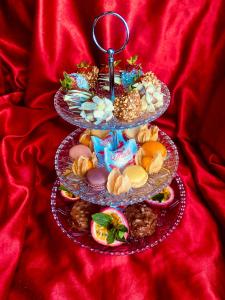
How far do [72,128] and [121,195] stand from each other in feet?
1.91

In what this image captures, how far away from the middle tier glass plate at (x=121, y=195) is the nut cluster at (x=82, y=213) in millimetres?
141

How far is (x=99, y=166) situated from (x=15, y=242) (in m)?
0.33

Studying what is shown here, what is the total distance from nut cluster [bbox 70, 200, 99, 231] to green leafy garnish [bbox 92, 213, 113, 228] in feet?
0.26

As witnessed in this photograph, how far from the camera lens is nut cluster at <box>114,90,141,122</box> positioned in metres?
0.86

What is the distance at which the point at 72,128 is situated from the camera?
1469mm

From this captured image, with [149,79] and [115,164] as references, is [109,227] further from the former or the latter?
[149,79]

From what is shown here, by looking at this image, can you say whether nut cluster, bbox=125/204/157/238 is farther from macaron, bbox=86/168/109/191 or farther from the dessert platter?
macaron, bbox=86/168/109/191

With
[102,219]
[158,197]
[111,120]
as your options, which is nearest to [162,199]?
[158,197]

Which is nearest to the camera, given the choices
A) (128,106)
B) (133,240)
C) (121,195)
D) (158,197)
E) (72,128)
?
(128,106)

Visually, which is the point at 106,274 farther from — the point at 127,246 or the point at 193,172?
the point at 193,172

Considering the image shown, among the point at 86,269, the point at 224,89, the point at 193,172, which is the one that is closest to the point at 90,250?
the point at 86,269

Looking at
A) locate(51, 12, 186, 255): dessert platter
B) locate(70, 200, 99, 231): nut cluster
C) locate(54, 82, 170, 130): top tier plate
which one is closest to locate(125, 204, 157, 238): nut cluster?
locate(51, 12, 186, 255): dessert platter

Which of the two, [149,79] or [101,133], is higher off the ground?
[149,79]

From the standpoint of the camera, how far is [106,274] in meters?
1.00
